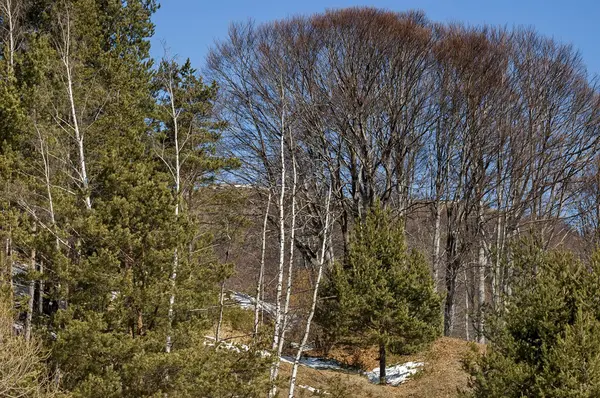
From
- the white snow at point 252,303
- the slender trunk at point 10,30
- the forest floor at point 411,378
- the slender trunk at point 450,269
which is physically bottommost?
the forest floor at point 411,378

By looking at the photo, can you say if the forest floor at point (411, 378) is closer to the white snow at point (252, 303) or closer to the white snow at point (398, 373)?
the white snow at point (398, 373)

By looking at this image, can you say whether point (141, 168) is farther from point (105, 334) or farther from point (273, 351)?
point (273, 351)

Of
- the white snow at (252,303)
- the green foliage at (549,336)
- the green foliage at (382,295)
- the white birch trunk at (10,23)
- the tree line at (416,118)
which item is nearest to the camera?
the green foliage at (549,336)

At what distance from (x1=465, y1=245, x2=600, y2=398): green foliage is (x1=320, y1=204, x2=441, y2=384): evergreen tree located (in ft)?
19.4

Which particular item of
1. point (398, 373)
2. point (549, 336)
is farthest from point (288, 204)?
point (549, 336)

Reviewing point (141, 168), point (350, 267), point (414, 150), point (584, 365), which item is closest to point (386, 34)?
point (414, 150)

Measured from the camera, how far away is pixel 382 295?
52.2 feet

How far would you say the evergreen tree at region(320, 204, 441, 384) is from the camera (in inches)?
626

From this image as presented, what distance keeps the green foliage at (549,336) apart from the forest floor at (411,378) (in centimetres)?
349

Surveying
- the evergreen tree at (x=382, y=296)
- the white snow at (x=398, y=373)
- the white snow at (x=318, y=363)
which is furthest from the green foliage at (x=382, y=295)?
the white snow at (x=318, y=363)

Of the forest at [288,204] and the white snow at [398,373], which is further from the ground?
the forest at [288,204]

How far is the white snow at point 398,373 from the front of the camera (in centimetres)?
1637

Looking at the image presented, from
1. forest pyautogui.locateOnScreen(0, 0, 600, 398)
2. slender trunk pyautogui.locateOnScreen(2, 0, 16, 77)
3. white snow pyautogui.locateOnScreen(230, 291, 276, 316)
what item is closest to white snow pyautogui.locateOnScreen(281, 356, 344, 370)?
forest pyautogui.locateOnScreen(0, 0, 600, 398)

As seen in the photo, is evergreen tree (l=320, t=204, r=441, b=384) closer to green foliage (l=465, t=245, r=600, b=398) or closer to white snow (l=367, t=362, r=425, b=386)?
white snow (l=367, t=362, r=425, b=386)
